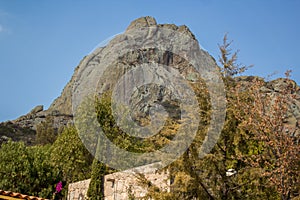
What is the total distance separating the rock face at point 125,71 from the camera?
1017 cm

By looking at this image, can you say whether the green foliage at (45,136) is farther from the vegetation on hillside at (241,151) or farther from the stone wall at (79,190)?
the vegetation on hillside at (241,151)

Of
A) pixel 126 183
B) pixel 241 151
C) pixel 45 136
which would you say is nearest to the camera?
pixel 241 151

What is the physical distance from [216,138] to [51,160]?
46.5 ft

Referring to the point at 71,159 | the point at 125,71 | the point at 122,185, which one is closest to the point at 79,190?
the point at 122,185

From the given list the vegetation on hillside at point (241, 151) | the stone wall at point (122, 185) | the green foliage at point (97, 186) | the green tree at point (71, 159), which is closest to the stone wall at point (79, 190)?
the stone wall at point (122, 185)

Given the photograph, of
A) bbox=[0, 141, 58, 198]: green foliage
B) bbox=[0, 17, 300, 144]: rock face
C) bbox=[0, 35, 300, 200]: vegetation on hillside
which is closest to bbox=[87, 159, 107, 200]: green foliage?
bbox=[0, 17, 300, 144]: rock face

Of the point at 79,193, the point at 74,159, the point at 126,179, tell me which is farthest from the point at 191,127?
the point at 74,159

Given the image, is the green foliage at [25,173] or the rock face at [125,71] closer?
the rock face at [125,71]

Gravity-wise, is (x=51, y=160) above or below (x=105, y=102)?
below

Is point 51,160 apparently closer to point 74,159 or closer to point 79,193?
point 74,159

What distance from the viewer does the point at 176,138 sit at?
827 centimetres

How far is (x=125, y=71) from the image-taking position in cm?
3969

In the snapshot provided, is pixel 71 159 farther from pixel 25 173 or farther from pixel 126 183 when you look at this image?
pixel 126 183

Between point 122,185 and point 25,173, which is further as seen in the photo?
point 25,173
